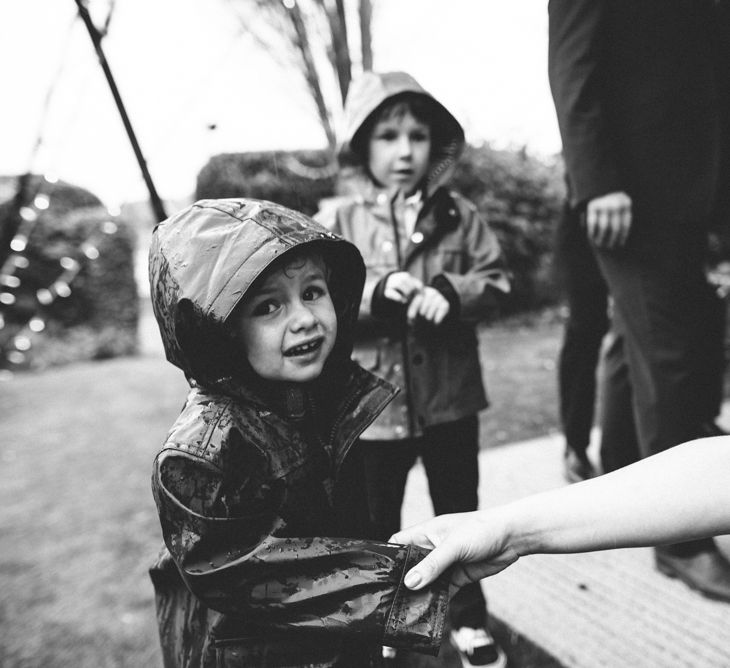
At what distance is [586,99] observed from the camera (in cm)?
192

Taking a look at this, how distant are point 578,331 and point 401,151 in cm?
128

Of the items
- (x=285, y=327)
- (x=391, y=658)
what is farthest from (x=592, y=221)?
(x=391, y=658)

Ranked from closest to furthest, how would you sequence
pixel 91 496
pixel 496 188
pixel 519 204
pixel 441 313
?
1. pixel 441 313
2. pixel 91 496
3. pixel 496 188
4. pixel 519 204

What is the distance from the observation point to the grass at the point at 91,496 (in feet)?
6.86

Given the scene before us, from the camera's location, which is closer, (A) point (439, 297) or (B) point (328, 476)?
(B) point (328, 476)

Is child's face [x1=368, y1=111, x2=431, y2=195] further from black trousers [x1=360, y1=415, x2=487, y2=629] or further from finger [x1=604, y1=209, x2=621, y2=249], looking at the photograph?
black trousers [x1=360, y1=415, x2=487, y2=629]

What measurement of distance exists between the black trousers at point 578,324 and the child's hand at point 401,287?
3.98ft

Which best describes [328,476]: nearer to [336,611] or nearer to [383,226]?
[336,611]

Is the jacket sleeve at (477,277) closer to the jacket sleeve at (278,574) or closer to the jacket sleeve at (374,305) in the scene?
the jacket sleeve at (374,305)

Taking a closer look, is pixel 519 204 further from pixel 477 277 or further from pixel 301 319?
pixel 301 319

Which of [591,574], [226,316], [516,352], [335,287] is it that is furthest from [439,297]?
[516,352]

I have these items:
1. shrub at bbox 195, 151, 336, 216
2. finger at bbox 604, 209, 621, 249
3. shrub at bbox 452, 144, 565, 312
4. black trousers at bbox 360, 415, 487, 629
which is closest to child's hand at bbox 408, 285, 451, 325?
black trousers at bbox 360, 415, 487, 629

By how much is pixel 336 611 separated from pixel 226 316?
1.72 feet

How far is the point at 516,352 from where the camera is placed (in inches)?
259
